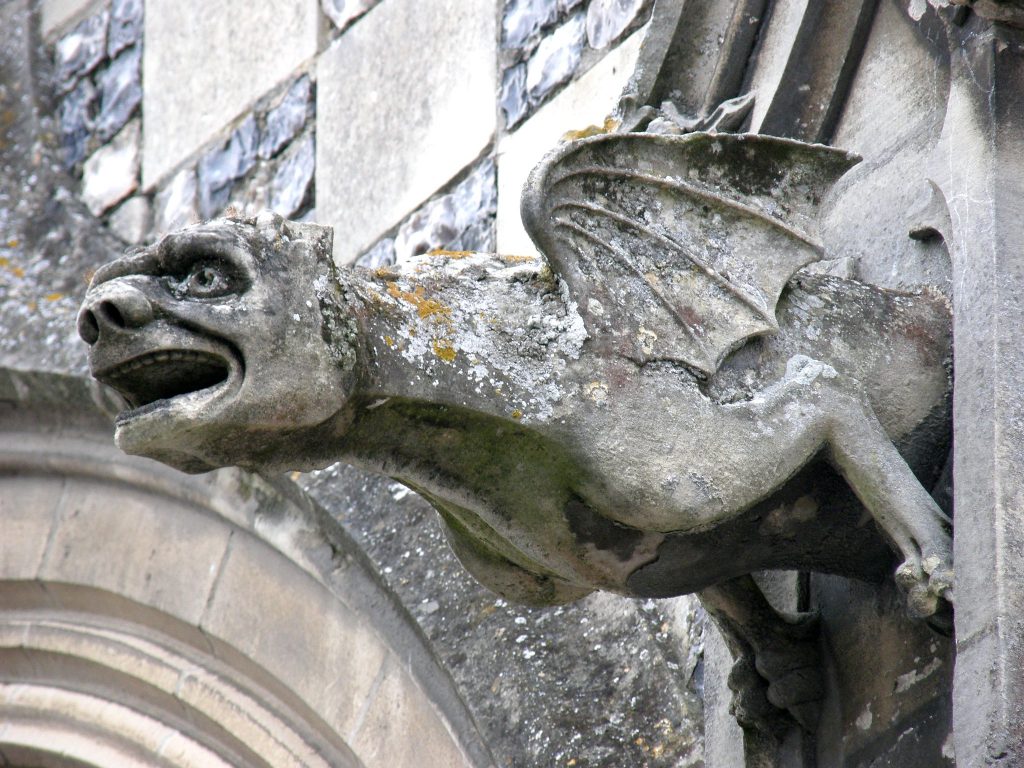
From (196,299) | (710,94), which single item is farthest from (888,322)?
(196,299)

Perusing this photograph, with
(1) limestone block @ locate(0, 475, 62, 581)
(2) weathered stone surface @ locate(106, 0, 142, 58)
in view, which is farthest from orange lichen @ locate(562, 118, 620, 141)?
(2) weathered stone surface @ locate(106, 0, 142, 58)

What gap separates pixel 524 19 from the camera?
372 centimetres

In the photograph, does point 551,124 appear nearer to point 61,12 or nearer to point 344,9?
point 344,9

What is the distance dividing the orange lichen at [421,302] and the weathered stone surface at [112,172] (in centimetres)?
273

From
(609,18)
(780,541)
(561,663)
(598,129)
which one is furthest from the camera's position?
(609,18)

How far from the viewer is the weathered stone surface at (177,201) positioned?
4434 millimetres

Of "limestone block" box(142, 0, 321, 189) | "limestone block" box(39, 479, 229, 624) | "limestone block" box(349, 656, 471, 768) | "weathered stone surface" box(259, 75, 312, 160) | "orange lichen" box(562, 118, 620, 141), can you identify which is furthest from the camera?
"limestone block" box(142, 0, 321, 189)

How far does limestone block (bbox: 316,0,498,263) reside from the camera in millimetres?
3834

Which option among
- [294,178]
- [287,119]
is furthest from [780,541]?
[287,119]

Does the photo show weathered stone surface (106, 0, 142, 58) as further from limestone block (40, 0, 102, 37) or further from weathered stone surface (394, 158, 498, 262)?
weathered stone surface (394, 158, 498, 262)

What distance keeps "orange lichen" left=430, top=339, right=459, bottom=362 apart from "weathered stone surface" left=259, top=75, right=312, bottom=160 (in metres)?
2.35

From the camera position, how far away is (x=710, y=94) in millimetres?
2664

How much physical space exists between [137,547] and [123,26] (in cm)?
159

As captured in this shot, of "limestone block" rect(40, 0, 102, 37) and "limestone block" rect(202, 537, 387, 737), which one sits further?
"limestone block" rect(40, 0, 102, 37)
